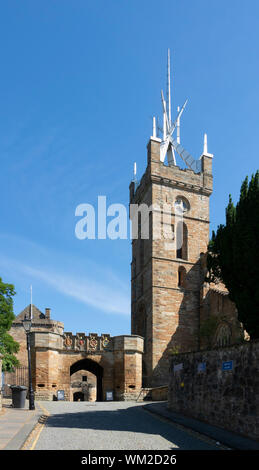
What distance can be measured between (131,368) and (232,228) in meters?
14.4

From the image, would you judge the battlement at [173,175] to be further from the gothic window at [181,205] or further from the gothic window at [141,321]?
the gothic window at [141,321]

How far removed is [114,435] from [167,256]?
24.0m

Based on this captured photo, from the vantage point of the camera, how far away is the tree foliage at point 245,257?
57.2 ft

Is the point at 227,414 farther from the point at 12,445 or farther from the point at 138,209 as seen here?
the point at 138,209

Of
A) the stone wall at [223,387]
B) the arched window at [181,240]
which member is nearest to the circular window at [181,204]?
the arched window at [181,240]

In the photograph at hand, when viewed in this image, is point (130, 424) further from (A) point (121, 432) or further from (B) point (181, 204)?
(B) point (181, 204)

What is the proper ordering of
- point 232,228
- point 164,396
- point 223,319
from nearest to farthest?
point 232,228, point 164,396, point 223,319

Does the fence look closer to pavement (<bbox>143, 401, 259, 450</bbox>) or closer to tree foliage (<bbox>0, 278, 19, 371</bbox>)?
tree foliage (<bbox>0, 278, 19, 371</bbox>)

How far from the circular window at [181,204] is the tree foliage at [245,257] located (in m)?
18.9

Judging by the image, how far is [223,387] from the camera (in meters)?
14.8

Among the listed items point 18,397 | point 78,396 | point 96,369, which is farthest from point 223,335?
point 78,396

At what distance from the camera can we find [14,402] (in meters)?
20.1

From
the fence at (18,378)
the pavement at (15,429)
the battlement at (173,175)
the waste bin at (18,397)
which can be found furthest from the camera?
the battlement at (173,175)
